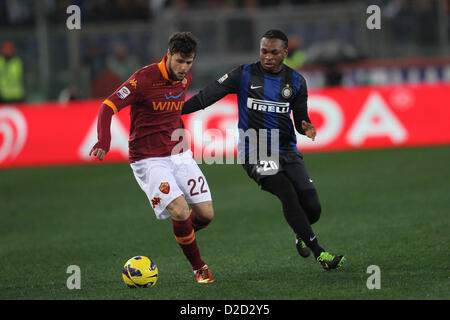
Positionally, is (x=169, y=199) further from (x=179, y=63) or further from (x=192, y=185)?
(x=179, y=63)

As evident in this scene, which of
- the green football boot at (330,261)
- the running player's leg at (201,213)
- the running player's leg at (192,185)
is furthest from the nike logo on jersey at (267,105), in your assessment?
the green football boot at (330,261)

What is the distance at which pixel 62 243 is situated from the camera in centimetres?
890

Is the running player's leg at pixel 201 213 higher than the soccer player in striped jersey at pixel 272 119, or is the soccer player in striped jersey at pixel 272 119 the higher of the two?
the soccer player in striped jersey at pixel 272 119

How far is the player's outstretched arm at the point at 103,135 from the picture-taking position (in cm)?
609

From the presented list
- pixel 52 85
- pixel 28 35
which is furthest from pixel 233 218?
pixel 28 35

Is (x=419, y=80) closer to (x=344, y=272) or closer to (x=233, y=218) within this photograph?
(x=233, y=218)

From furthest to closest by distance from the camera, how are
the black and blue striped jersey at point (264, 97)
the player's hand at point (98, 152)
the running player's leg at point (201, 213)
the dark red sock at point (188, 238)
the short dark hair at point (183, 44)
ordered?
1. the black and blue striped jersey at point (264, 97)
2. the running player's leg at point (201, 213)
3. the dark red sock at point (188, 238)
4. the short dark hair at point (183, 44)
5. the player's hand at point (98, 152)

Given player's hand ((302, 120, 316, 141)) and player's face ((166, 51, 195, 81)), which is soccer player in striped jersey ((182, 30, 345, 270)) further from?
player's face ((166, 51, 195, 81))

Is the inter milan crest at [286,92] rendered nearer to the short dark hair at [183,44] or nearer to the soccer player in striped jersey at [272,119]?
the soccer player in striped jersey at [272,119]

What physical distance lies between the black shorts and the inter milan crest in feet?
1.73

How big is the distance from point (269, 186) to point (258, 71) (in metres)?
1.06

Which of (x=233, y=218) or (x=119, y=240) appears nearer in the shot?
(x=119, y=240)

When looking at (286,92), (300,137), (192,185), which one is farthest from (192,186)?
(300,137)
